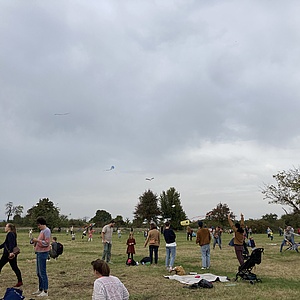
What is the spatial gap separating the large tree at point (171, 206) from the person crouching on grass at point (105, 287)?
229 feet

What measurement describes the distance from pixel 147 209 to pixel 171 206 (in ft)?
15.8

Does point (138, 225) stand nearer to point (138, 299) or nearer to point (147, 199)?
point (147, 199)

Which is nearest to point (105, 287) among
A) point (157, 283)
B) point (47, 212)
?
point (157, 283)

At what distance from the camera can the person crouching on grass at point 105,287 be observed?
4555 millimetres

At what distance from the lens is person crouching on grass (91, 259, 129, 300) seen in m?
4.55

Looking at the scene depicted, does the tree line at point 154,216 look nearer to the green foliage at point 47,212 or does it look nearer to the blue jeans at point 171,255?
the green foliage at point 47,212

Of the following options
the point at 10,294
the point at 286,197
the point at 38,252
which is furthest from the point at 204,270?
the point at 286,197

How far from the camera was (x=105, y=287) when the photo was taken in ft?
15.1

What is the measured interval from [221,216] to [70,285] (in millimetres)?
59704

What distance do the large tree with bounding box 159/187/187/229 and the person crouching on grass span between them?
2754 inches

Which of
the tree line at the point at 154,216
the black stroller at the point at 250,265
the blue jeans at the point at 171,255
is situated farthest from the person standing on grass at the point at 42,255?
the tree line at the point at 154,216

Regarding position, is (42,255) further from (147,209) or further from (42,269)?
(147,209)

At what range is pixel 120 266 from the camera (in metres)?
14.3

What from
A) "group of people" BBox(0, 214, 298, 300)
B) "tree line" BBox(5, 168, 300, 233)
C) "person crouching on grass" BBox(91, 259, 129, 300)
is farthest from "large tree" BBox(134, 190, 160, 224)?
"person crouching on grass" BBox(91, 259, 129, 300)
